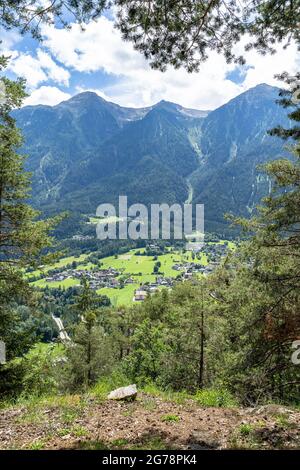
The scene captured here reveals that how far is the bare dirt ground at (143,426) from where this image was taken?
253 inches

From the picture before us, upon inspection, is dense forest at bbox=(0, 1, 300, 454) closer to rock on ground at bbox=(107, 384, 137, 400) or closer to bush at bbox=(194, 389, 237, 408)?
bush at bbox=(194, 389, 237, 408)

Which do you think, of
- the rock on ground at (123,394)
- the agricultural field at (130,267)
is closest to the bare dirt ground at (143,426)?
the rock on ground at (123,394)

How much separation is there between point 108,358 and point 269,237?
27.2m

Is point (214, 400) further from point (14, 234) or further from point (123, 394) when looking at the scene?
point (14, 234)

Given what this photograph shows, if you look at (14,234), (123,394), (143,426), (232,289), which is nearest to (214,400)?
(123,394)

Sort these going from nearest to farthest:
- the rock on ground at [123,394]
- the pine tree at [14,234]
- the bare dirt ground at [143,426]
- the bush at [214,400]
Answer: the bare dirt ground at [143,426]
the rock on ground at [123,394]
the bush at [214,400]
the pine tree at [14,234]

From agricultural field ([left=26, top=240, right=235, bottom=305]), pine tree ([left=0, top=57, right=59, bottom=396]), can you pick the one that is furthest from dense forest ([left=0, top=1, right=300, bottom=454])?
agricultural field ([left=26, top=240, right=235, bottom=305])

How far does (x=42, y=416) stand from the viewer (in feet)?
26.0

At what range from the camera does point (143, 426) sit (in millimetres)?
7340

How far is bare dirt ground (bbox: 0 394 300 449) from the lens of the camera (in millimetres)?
6438

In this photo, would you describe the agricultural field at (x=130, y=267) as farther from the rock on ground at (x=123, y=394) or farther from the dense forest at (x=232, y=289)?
the rock on ground at (x=123, y=394)
